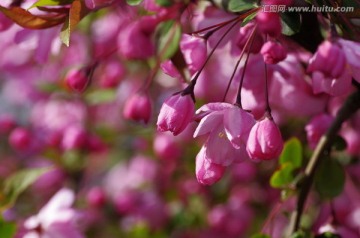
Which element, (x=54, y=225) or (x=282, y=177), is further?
(x=54, y=225)

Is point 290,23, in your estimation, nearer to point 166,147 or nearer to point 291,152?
point 291,152

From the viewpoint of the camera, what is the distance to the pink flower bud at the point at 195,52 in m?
1.14

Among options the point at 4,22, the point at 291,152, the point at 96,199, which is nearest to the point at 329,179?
the point at 291,152

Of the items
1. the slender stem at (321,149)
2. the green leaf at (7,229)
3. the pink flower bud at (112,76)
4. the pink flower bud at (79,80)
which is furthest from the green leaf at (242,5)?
the pink flower bud at (112,76)

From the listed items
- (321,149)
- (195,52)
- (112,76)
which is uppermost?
(195,52)

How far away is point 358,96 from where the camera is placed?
1201 millimetres

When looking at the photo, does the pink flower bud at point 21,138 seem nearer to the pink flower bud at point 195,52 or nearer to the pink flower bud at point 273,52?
the pink flower bud at point 195,52

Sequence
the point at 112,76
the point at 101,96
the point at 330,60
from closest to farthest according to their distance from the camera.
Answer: the point at 330,60
the point at 101,96
the point at 112,76

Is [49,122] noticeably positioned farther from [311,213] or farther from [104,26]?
[311,213]

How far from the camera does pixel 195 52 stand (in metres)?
1.15

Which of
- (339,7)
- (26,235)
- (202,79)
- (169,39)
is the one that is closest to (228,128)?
(339,7)

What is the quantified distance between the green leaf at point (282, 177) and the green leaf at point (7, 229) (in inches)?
20.4

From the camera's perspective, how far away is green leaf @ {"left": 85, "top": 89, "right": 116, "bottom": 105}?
2096mm

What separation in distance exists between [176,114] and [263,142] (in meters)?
0.14
